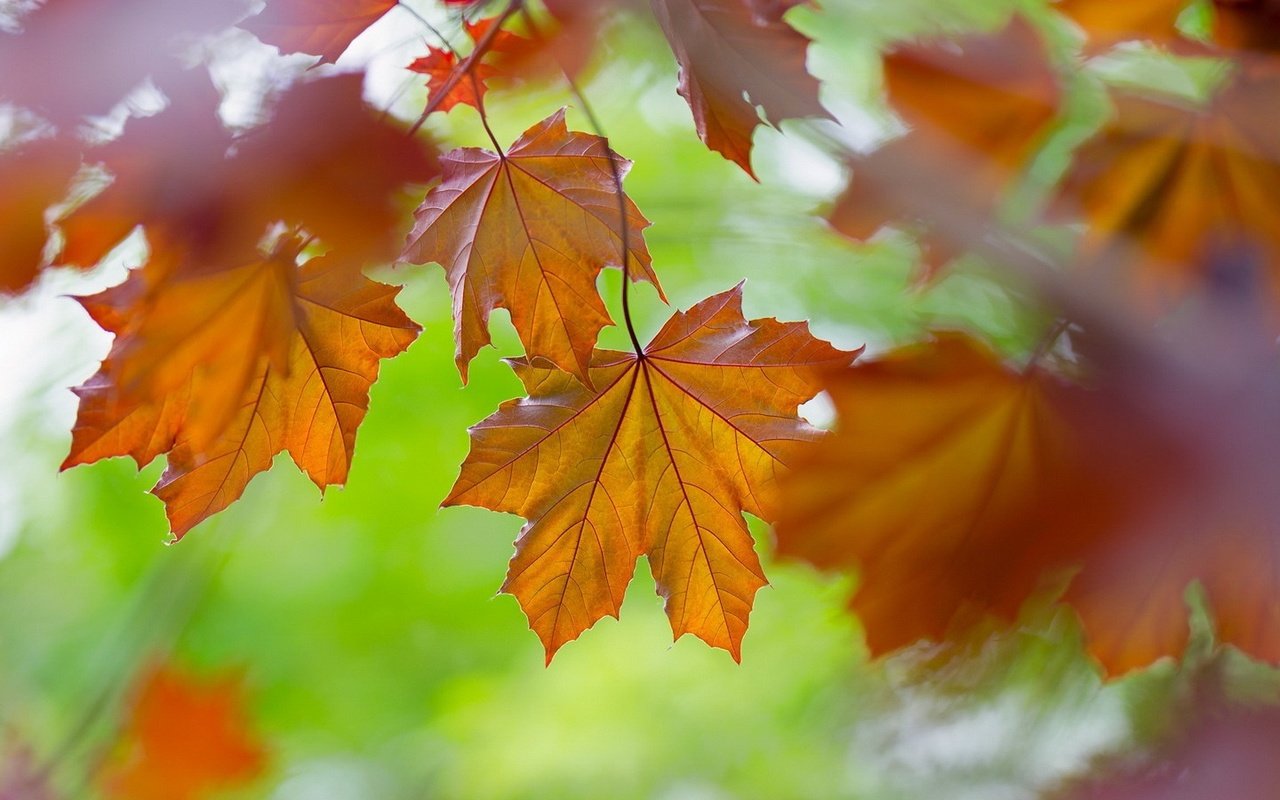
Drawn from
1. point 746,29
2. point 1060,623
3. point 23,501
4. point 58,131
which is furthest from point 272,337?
point 23,501

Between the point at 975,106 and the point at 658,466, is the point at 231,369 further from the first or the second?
the point at 975,106

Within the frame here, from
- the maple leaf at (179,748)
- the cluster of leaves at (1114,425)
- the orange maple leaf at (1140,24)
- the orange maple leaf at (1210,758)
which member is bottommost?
the maple leaf at (179,748)

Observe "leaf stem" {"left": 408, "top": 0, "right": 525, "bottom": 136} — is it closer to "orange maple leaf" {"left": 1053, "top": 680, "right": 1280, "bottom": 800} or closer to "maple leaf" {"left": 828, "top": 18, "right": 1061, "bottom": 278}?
"maple leaf" {"left": 828, "top": 18, "right": 1061, "bottom": 278}

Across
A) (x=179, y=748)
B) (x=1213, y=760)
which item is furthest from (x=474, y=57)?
(x=179, y=748)

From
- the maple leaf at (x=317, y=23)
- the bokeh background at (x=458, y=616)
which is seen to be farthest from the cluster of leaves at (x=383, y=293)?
the bokeh background at (x=458, y=616)

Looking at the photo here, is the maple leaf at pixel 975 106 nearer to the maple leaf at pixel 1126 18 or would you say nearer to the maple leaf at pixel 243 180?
the maple leaf at pixel 1126 18

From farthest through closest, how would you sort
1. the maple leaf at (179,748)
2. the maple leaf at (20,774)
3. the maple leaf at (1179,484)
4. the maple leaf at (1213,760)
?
the maple leaf at (20,774)
the maple leaf at (179,748)
the maple leaf at (1213,760)
the maple leaf at (1179,484)

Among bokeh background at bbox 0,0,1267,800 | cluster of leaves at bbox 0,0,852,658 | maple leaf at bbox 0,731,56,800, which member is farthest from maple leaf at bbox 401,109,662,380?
maple leaf at bbox 0,731,56,800
